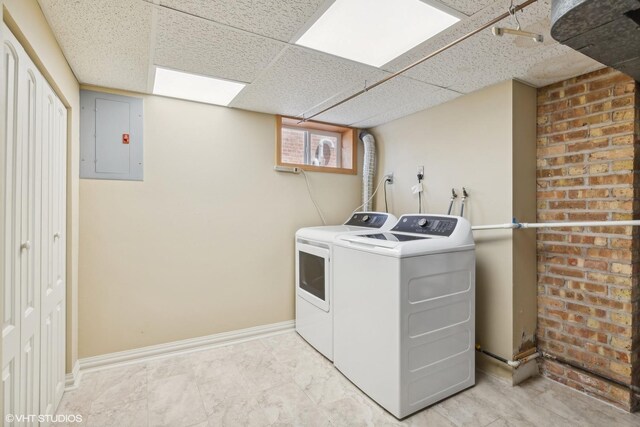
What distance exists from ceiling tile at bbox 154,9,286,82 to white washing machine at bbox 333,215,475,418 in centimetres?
133

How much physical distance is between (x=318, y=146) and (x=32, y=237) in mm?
2581

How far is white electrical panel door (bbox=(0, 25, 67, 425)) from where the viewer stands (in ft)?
3.95

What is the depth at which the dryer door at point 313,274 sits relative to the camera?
2.49 meters

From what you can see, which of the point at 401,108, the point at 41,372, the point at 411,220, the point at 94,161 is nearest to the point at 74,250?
the point at 94,161

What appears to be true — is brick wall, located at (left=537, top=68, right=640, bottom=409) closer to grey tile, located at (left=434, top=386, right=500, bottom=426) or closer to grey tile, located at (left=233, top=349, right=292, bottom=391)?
grey tile, located at (left=434, top=386, right=500, bottom=426)

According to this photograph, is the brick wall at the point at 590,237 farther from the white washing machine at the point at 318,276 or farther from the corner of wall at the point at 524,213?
the white washing machine at the point at 318,276

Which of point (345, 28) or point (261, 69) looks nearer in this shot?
point (345, 28)

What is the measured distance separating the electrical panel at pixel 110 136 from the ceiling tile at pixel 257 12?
130cm

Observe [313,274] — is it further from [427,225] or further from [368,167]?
[368,167]

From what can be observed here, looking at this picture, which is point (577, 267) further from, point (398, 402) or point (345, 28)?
point (345, 28)

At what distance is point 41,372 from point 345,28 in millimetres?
2378

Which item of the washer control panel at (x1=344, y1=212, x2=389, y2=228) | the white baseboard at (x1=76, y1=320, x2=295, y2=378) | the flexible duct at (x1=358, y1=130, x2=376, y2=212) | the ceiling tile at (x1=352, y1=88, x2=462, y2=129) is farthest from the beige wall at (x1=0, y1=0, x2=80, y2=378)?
the flexible duct at (x1=358, y1=130, x2=376, y2=212)

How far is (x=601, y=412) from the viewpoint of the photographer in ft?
6.15

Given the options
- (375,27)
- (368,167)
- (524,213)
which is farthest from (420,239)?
(368,167)
